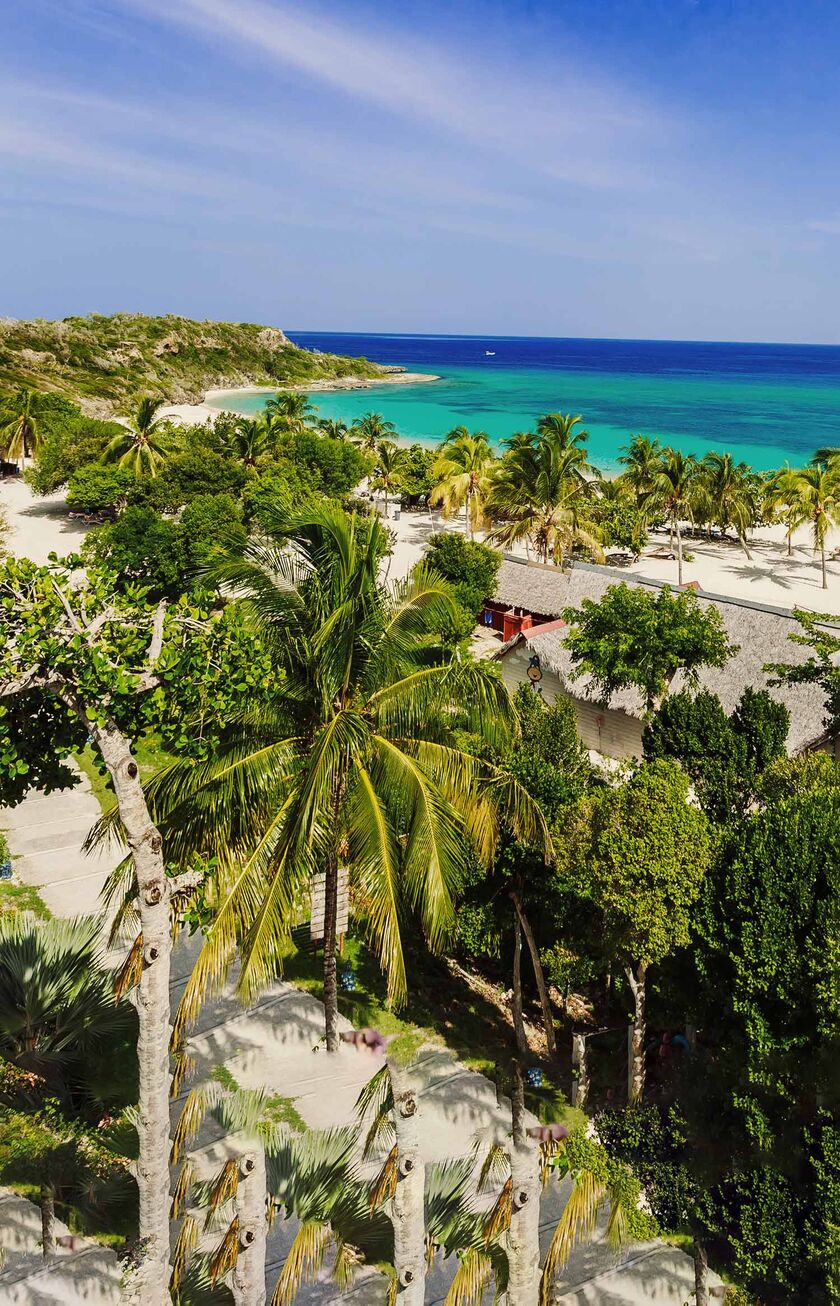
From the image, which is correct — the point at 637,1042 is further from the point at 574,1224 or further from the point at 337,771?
the point at 337,771

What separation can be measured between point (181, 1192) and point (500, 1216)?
279 centimetres

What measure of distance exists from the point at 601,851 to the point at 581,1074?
3468 mm

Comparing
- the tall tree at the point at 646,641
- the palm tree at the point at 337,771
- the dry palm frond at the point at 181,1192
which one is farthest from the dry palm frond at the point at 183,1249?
the tall tree at the point at 646,641

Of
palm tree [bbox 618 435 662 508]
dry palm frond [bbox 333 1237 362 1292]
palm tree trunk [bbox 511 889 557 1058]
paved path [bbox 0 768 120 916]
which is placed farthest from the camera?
palm tree [bbox 618 435 662 508]

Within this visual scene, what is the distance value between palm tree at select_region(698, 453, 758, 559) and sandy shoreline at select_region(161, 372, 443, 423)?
45.8 meters

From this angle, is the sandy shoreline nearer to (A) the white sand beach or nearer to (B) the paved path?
(A) the white sand beach

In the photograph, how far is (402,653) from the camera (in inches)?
402

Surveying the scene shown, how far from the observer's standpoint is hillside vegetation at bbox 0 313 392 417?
305 ft

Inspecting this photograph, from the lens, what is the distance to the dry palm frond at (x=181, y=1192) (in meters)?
7.52

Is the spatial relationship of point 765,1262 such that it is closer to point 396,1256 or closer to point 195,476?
point 396,1256

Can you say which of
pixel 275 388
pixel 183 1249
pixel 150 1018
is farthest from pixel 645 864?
pixel 275 388

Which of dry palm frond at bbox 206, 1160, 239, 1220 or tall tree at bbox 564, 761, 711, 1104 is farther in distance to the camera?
tall tree at bbox 564, 761, 711, 1104

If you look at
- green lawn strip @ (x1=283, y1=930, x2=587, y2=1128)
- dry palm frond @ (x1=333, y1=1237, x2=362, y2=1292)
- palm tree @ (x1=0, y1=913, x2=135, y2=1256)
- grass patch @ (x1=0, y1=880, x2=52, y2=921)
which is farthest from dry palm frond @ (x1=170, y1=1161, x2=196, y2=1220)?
grass patch @ (x1=0, y1=880, x2=52, y2=921)

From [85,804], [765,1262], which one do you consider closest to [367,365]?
[85,804]
